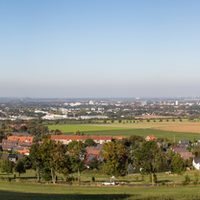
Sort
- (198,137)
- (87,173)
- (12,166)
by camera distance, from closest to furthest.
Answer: (12,166) → (87,173) → (198,137)

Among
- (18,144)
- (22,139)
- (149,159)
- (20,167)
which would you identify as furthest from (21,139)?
(149,159)

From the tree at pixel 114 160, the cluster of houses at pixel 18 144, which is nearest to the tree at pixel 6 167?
the tree at pixel 114 160

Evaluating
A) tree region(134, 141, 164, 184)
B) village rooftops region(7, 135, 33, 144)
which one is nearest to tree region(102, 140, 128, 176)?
tree region(134, 141, 164, 184)

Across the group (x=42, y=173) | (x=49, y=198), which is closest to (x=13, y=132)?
(x=42, y=173)

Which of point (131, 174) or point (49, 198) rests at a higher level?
point (49, 198)

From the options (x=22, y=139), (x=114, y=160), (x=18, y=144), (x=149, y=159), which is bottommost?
(x=18, y=144)

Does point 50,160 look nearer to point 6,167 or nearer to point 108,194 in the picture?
point 6,167

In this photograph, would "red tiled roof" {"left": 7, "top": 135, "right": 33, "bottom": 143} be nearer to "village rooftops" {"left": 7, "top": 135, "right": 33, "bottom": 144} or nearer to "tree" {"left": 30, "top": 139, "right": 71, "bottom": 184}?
"village rooftops" {"left": 7, "top": 135, "right": 33, "bottom": 144}

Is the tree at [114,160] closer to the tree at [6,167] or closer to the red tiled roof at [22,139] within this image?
the tree at [6,167]

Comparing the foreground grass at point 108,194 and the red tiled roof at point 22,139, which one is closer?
the foreground grass at point 108,194

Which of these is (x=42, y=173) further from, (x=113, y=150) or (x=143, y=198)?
(x=143, y=198)

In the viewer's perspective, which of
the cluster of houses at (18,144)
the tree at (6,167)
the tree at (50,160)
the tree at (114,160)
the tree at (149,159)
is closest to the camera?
the tree at (50,160)
